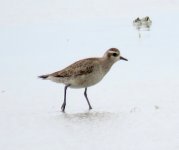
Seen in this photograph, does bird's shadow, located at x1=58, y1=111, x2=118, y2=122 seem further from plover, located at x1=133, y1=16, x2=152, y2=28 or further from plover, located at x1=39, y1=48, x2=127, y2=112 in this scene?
plover, located at x1=133, y1=16, x2=152, y2=28

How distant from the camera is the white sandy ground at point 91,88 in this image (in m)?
9.03

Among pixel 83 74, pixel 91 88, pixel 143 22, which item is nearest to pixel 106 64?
pixel 83 74

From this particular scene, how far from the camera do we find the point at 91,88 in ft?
40.7

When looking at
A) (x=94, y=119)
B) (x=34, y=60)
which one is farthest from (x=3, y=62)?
(x=94, y=119)

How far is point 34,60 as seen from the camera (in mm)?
14289

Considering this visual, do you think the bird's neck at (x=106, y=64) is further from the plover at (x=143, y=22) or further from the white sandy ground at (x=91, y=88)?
the plover at (x=143, y=22)

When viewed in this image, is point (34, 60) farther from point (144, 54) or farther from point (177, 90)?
point (177, 90)

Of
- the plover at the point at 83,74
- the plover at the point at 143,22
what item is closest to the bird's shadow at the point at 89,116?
the plover at the point at 83,74

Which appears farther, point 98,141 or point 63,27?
point 63,27

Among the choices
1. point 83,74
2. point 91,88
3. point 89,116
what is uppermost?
point 83,74

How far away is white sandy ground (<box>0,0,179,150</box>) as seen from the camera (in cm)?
903

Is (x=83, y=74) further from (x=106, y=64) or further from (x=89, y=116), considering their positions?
(x=89, y=116)

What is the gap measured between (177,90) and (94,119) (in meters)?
1.80

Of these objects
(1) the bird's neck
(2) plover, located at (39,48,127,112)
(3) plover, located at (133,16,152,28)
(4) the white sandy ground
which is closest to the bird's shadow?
(4) the white sandy ground
